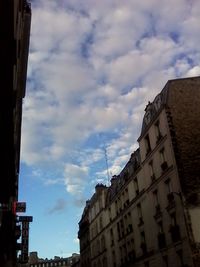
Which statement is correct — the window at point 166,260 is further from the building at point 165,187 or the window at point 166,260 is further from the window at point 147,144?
the window at point 147,144

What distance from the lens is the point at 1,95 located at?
17266mm

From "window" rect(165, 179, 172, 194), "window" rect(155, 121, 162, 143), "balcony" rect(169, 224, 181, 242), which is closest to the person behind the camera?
"balcony" rect(169, 224, 181, 242)

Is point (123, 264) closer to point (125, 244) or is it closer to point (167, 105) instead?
point (125, 244)

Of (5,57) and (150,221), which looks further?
(150,221)

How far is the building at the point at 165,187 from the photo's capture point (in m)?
36.6

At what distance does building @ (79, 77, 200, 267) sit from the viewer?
36.6 meters

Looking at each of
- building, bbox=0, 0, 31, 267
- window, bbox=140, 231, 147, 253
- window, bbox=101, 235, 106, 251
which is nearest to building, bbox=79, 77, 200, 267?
window, bbox=140, 231, 147, 253

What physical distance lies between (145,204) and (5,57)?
1344 inches

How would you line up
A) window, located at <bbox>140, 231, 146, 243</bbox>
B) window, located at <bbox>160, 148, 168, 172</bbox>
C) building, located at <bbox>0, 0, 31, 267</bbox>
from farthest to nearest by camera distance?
1. window, located at <bbox>140, 231, 146, 243</bbox>
2. window, located at <bbox>160, 148, 168, 172</bbox>
3. building, located at <bbox>0, 0, 31, 267</bbox>

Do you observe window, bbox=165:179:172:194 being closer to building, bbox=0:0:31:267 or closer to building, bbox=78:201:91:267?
building, bbox=0:0:31:267

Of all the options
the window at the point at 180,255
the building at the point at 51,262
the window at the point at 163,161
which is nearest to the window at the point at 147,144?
the window at the point at 163,161

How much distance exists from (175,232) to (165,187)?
16.1ft

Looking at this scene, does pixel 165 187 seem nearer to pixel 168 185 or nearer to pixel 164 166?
pixel 168 185

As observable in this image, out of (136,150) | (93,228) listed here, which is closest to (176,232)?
(136,150)
